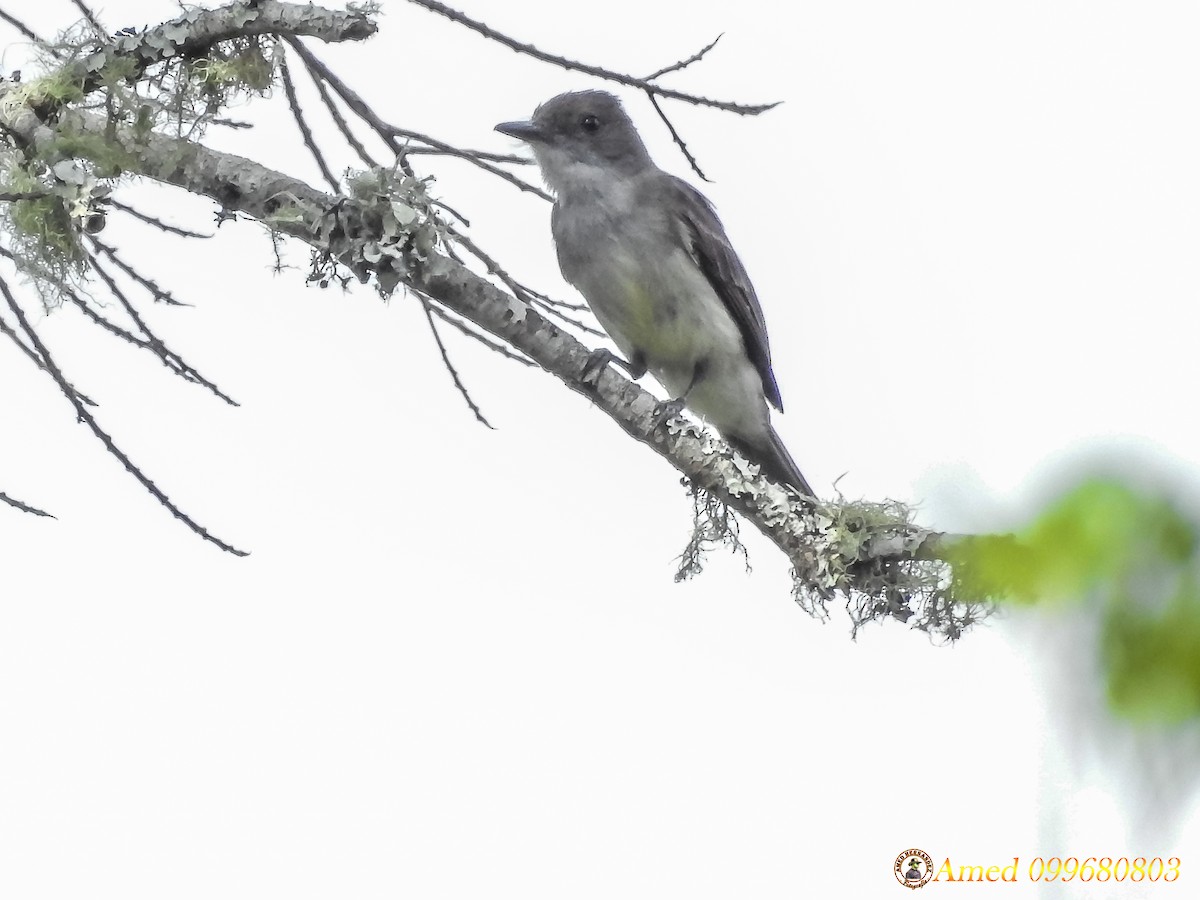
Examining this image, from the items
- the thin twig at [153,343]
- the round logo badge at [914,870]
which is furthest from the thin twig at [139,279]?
the round logo badge at [914,870]

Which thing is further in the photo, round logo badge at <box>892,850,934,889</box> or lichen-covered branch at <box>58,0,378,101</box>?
lichen-covered branch at <box>58,0,378,101</box>

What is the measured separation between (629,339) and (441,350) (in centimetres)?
149

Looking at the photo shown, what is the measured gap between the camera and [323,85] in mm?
3074

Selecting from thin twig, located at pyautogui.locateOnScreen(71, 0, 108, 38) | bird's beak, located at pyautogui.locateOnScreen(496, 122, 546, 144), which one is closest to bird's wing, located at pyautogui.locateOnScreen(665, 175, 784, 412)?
bird's beak, located at pyautogui.locateOnScreen(496, 122, 546, 144)

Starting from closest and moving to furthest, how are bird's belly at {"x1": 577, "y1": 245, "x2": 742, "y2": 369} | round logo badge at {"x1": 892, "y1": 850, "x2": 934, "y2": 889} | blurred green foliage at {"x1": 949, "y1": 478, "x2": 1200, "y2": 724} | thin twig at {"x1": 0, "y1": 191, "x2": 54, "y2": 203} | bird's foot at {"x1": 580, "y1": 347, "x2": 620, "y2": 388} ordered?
blurred green foliage at {"x1": 949, "y1": 478, "x2": 1200, "y2": 724}
round logo badge at {"x1": 892, "y1": 850, "x2": 934, "y2": 889}
thin twig at {"x1": 0, "y1": 191, "x2": 54, "y2": 203}
bird's foot at {"x1": 580, "y1": 347, "x2": 620, "y2": 388}
bird's belly at {"x1": 577, "y1": 245, "x2": 742, "y2": 369}

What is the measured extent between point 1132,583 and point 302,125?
290 centimetres

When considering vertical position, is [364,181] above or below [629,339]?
below

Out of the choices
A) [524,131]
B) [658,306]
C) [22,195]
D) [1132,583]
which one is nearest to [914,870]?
[1132,583]

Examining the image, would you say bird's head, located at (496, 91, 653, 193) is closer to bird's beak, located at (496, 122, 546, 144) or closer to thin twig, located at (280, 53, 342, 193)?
bird's beak, located at (496, 122, 546, 144)

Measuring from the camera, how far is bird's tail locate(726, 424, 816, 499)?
4707 mm

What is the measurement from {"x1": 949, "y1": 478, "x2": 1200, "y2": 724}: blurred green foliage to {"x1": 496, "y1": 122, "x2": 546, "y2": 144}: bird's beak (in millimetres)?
4351

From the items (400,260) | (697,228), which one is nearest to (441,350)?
(400,260)

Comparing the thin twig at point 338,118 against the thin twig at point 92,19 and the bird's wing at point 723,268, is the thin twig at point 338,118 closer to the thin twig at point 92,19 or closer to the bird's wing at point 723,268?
the thin twig at point 92,19

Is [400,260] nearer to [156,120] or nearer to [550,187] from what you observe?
[156,120]
